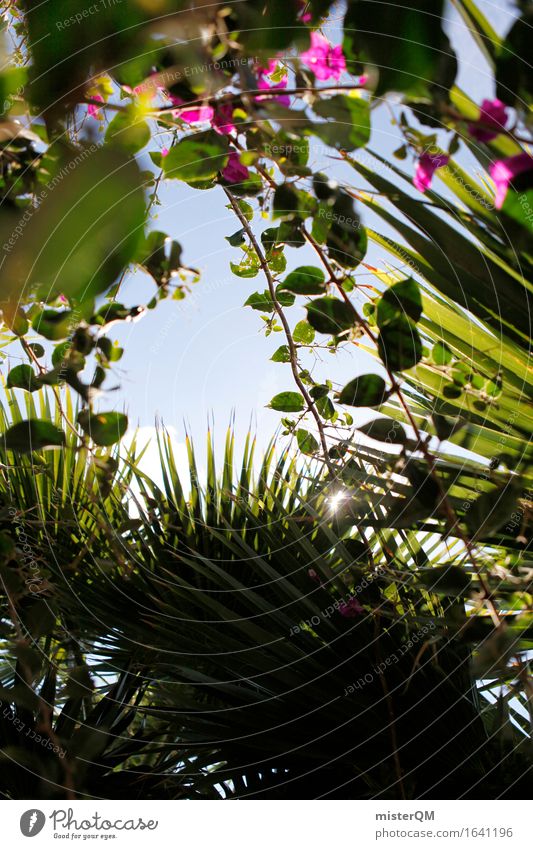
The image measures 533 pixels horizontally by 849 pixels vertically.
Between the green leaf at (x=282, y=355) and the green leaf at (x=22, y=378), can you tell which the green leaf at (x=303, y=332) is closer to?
the green leaf at (x=282, y=355)

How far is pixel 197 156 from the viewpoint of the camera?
0.52 metres

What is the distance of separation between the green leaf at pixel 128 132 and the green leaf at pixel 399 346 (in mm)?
249

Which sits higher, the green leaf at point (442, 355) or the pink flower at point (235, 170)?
the pink flower at point (235, 170)

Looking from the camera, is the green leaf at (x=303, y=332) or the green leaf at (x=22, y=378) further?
the green leaf at (x=303, y=332)

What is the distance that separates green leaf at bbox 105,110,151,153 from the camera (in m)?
0.50

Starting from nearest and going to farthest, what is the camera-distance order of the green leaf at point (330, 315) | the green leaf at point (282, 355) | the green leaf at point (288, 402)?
the green leaf at point (330, 315) → the green leaf at point (288, 402) → the green leaf at point (282, 355)

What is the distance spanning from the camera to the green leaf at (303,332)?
860mm

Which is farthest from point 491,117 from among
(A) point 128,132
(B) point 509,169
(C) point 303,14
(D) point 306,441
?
(D) point 306,441

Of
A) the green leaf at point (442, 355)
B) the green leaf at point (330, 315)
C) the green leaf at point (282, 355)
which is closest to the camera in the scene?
the green leaf at point (330, 315)

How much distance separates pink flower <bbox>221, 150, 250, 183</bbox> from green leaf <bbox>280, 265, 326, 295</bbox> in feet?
0.33

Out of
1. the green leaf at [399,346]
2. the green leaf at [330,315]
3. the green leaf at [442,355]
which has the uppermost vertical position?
the green leaf at [442,355]

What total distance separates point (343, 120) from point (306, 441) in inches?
22.9

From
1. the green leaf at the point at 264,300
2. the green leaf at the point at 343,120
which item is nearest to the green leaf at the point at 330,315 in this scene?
the green leaf at the point at 343,120
